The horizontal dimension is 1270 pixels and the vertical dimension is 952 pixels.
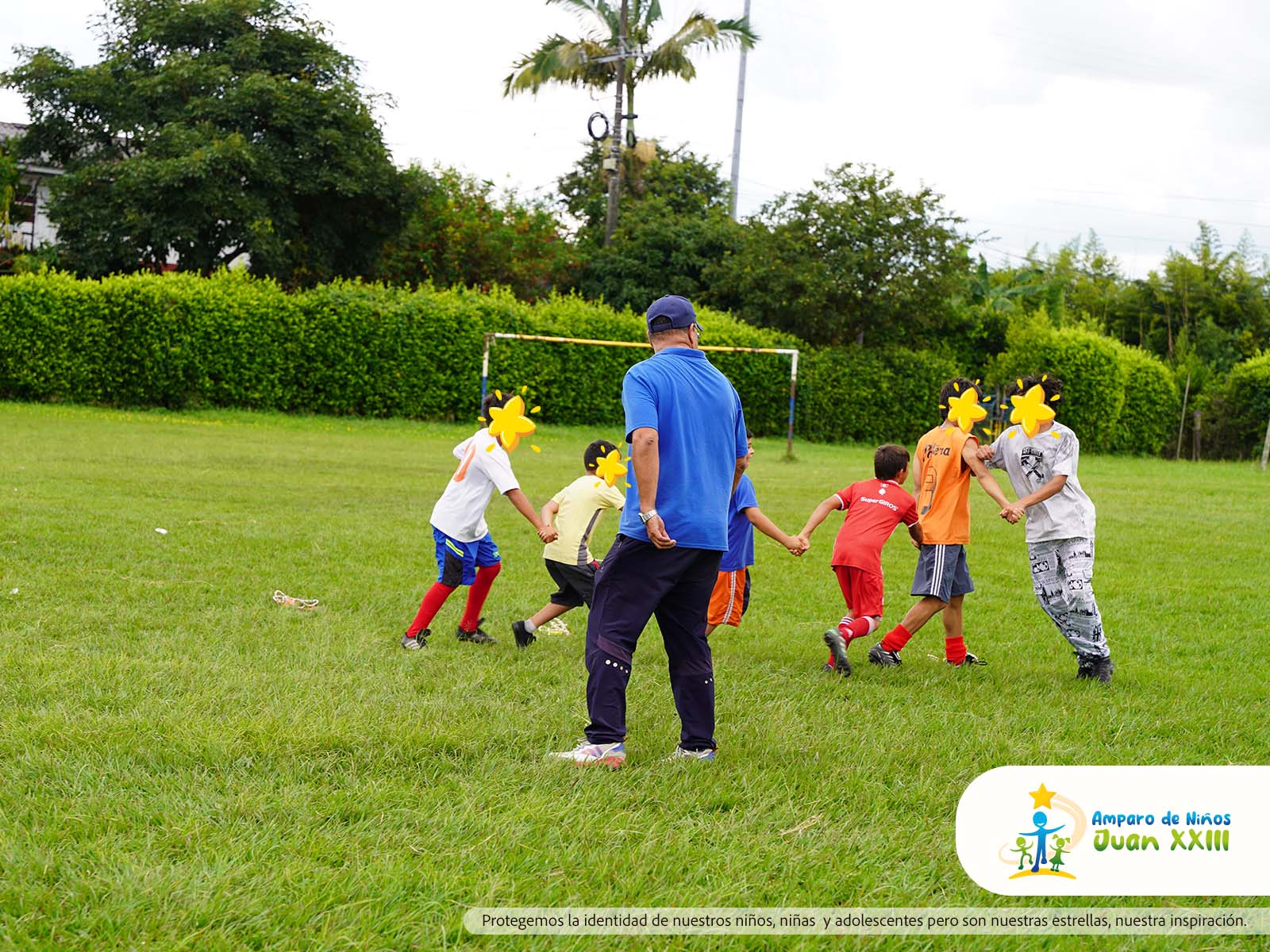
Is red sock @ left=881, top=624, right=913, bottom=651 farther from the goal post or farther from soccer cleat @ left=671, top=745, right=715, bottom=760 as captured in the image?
the goal post

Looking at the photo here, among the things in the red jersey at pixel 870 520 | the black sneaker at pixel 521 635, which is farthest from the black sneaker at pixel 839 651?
the black sneaker at pixel 521 635

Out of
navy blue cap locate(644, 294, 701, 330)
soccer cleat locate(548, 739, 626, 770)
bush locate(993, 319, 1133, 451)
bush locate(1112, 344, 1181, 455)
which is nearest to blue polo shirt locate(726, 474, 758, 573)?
navy blue cap locate(644, 294, 701, 330)

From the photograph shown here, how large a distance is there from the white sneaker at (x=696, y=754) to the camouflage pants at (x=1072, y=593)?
8.95ft

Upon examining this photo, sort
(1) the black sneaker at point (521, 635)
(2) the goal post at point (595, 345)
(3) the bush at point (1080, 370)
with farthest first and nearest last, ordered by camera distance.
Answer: (3) the bush at point (1080, 370) → (2) the goal post at point (595, 345) → (1) the black sneaker at point (521, 635)

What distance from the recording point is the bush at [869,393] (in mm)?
30312

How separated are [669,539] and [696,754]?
0.85 m

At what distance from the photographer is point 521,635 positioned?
20.9 ft

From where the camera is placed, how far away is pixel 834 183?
3081 centimetres

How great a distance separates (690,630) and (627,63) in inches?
1180

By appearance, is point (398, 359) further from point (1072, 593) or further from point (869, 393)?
point (1072, 593)

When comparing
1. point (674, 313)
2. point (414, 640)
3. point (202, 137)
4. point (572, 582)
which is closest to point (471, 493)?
point (572, 582)

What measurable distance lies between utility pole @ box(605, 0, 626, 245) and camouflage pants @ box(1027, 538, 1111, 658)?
1084 inches

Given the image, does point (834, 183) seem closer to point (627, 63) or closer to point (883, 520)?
point (627, 63)

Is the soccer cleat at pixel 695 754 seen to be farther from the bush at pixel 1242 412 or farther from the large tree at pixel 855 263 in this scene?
the bush at pixel 1242 412
